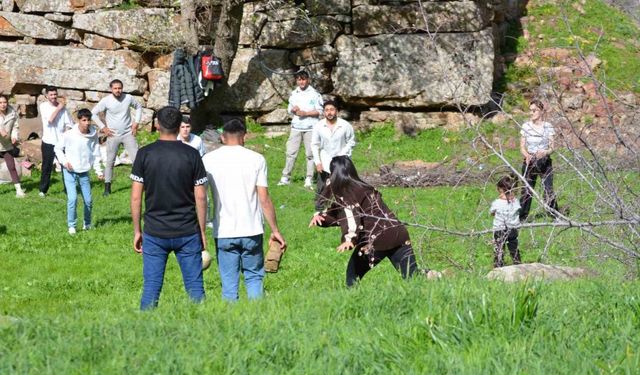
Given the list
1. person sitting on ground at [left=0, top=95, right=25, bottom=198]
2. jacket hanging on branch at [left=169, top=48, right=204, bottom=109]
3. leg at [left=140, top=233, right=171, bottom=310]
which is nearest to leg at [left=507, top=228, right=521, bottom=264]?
leg at [left=140, top=233, right=171, bottom=310]

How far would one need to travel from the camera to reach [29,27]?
19.6 metres

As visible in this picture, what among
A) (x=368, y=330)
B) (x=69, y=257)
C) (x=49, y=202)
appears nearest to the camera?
(x=368, y=330)

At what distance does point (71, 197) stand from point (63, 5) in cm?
813

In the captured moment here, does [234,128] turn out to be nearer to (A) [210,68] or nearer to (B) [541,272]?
(B) [541,272]

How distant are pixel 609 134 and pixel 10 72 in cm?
1385

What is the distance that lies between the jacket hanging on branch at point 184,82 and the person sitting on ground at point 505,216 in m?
9.30

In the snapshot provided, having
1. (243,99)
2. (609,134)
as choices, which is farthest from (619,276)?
(243,99)

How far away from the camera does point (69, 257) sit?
37.4 ft

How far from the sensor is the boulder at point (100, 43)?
1947cm

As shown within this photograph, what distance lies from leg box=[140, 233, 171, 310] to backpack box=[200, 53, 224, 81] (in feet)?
34.7

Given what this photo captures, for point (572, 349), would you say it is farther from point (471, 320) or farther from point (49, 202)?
point (49, 202)

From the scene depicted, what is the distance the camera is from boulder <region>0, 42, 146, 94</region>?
63.4ft

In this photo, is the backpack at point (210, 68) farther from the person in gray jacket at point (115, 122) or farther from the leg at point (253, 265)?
the leg at point (253, 265)

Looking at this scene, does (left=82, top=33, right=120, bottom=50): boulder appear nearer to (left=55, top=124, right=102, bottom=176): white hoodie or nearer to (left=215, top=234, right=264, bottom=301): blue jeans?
(left=55, top=124, right=102, bottom=176): white hoodie
